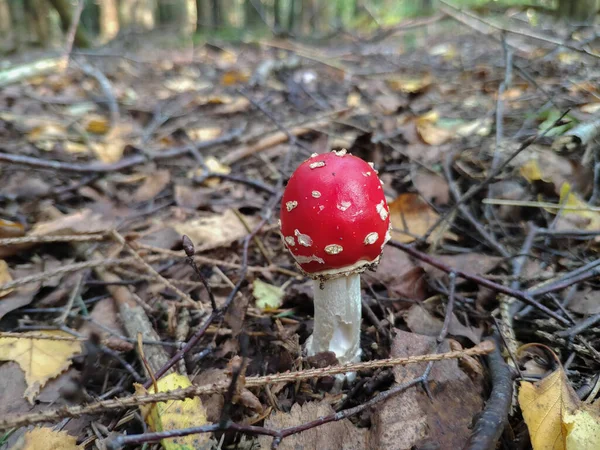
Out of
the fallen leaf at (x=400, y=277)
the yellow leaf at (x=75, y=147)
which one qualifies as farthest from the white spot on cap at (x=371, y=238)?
the yellow leaf at (x=75, y=147)

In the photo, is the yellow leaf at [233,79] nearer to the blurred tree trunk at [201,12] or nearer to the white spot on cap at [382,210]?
the white spot on cap at [382,210]

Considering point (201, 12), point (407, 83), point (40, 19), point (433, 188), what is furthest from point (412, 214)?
point (201, 12)

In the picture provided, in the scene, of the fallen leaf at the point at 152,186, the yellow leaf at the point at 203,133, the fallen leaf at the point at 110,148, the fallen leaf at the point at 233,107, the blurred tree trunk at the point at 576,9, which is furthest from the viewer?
the blurred tree trunk at the point at 576,9

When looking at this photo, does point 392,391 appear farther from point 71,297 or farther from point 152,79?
point 152,79

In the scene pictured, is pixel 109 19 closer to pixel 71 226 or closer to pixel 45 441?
pixel 71 226

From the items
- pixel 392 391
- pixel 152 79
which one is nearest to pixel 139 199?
pixel 392 391
